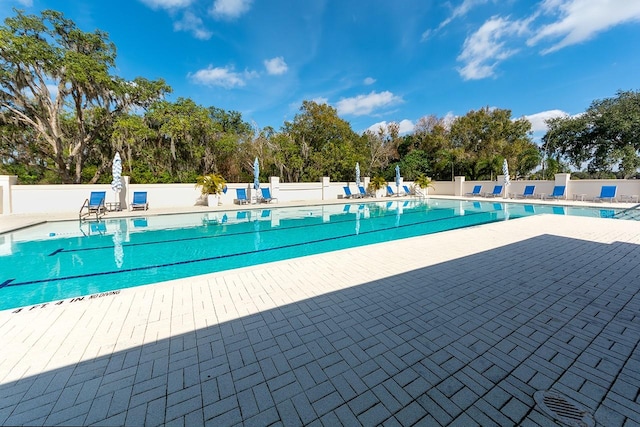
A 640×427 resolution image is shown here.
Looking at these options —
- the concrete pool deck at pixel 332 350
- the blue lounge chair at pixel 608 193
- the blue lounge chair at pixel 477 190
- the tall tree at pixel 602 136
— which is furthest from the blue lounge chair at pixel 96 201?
the tall tree at pixel 602 136

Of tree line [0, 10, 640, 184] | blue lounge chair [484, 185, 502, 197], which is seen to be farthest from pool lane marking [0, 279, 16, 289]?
blue lounge chair [484, 185, 502, 197]

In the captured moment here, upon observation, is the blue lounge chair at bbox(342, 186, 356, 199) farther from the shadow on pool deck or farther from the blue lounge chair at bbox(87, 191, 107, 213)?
the shadow on pool deck

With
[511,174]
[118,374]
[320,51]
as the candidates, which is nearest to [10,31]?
[320,51]

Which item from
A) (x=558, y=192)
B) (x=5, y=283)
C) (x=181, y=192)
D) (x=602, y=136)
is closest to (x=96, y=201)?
(x=181, y=192)

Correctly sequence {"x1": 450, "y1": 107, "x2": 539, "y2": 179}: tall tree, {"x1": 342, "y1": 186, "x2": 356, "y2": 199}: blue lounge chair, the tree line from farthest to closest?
{"x1": 450, "y1": 107, "x2": 539, "y2": 179}: tall tree → {"x1": 342, "y1": 186, "x2": 356, "y2": 199}: blue lounge chair → the tree line

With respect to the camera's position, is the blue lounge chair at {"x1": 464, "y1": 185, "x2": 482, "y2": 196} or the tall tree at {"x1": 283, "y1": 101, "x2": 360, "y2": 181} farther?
the tall tree at {"x1": 283, "y1": 101, "x2": 360, "y2": 181}

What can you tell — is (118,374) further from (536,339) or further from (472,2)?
(472,2)

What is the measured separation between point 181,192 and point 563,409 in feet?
49.8

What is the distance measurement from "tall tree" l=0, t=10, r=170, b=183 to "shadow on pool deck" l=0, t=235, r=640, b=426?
15.7 metres

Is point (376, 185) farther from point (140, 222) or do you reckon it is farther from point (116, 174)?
point (116, 174)

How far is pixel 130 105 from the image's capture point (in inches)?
605

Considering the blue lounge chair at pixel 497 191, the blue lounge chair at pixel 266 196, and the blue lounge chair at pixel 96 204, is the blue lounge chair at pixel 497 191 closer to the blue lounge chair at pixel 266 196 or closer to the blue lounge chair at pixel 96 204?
the blue lounge chair at pixel 266 196

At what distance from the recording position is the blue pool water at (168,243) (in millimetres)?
4559

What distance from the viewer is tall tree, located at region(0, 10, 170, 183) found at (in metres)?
11.7
